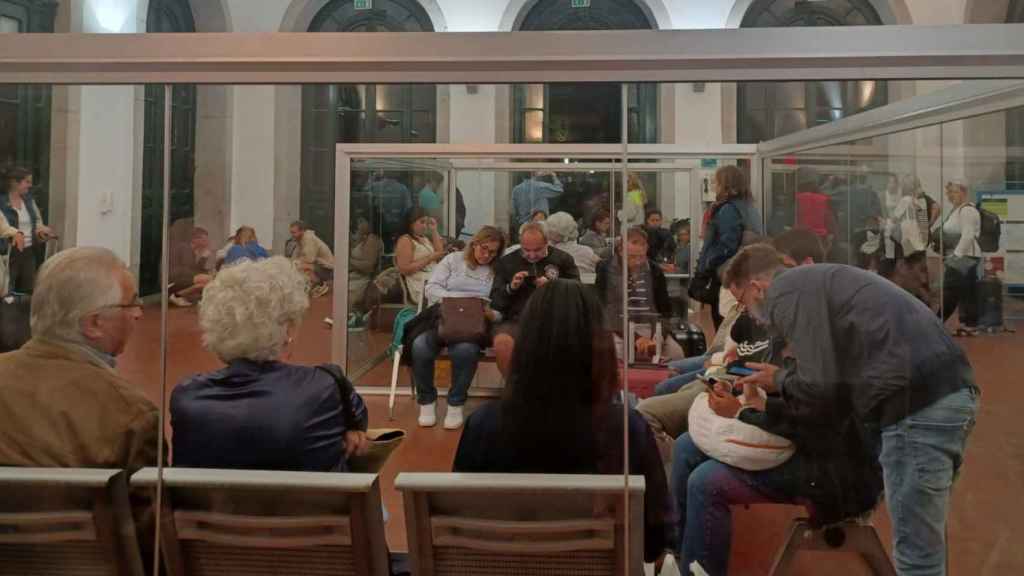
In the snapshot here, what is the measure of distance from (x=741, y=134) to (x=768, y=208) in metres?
0.17

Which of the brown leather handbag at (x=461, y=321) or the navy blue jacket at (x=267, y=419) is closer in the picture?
the navy blue jacket at (x=267, y=419)

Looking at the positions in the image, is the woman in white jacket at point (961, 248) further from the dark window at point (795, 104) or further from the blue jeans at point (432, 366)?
the blue jeans at point (432, 366)

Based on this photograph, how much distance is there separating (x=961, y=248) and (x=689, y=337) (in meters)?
0.62

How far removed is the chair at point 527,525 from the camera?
1.43m

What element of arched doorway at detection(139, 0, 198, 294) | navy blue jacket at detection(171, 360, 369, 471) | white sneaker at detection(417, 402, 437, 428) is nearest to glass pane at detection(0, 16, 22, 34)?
arched doorway at detection(139, 0, 198, 294)

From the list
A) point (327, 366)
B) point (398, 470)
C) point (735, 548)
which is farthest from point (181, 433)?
point (735, 548)

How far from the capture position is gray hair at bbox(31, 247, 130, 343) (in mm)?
1512

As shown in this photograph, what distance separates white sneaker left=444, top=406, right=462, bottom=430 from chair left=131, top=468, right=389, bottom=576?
21 centimetres

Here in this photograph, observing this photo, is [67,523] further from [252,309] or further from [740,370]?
[740,370]

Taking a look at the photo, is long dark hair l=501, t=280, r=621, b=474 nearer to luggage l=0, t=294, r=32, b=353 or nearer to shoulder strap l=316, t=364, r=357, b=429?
shoulder strap l=316, t=364, r=357, b=429

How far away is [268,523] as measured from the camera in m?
1.46

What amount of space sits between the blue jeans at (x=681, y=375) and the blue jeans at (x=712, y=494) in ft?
0.35

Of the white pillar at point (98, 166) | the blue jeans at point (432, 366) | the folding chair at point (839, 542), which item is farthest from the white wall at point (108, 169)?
the folding chair at point (839, 542)

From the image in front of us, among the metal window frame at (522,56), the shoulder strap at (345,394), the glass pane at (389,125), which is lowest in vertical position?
the shoulder strap at (345,394)
